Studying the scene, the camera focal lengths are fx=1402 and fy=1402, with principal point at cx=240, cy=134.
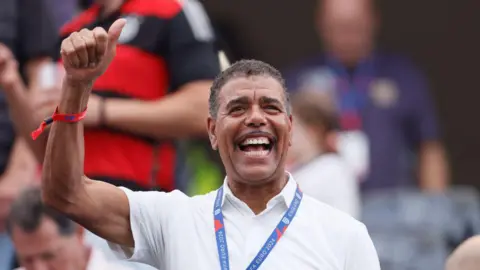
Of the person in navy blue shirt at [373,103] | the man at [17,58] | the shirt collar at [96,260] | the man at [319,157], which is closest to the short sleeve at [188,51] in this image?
the shirt collar at [96,260]

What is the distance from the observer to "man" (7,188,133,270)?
595 cm

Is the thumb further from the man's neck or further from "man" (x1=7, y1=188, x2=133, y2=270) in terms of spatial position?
"man" (x1=7, y1=188, x2=133, y2=270)

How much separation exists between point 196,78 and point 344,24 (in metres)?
4.29

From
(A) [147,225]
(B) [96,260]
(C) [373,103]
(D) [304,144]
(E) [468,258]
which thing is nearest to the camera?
(A) [147,225]

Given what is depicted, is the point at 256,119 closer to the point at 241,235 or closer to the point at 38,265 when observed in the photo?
the point at 241,235

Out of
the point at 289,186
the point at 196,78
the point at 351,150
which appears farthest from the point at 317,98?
the point at 289,186

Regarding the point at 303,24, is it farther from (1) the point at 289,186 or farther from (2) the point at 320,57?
(1) the point at 289,186

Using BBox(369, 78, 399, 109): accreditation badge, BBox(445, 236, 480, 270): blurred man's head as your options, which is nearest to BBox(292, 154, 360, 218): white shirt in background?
BBox(369, 78, 399, 109): accreditation badge

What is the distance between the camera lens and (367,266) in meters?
4.14

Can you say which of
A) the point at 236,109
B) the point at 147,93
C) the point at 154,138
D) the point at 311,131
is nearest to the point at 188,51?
the point at 147,93

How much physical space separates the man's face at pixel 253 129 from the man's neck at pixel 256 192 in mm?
35

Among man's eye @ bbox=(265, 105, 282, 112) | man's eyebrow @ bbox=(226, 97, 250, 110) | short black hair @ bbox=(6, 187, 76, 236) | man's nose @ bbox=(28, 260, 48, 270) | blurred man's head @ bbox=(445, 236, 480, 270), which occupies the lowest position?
man's nose @ bbox=(28, 260, 48, 270)

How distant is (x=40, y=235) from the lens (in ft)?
19.7

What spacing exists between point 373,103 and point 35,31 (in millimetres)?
3453
